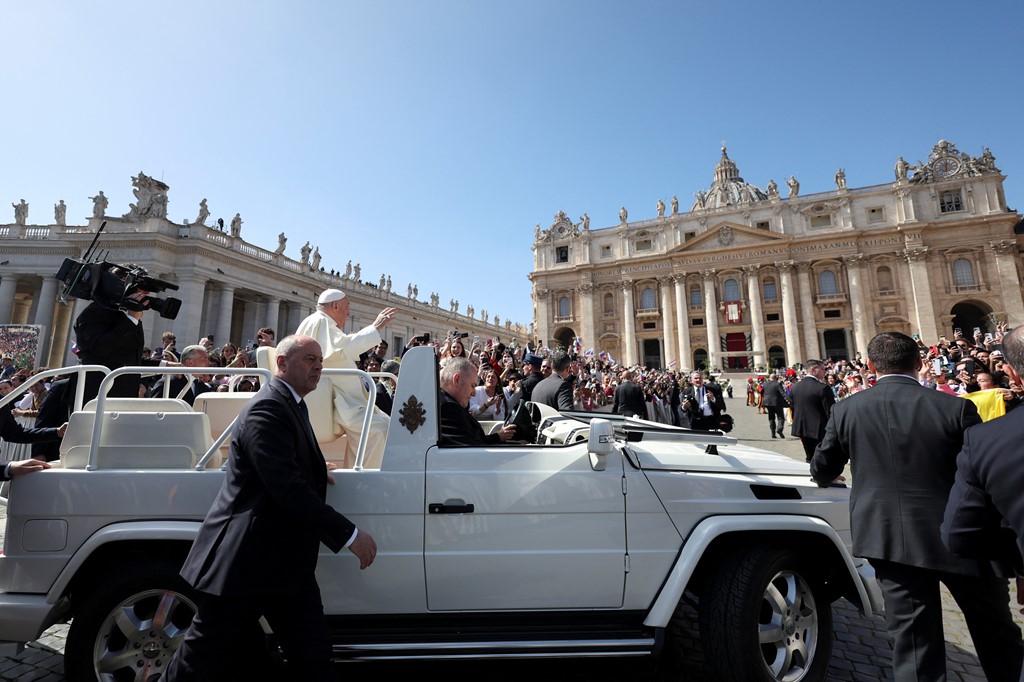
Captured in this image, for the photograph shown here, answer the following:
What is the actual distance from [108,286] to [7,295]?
36.7 metres

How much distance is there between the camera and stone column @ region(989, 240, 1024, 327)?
140 ft

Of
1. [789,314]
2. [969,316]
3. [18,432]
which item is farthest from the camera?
[789,314]

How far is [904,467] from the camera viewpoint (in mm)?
2494

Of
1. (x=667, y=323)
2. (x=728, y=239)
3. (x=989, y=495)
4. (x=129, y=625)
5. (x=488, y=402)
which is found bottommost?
(x=129, y=625)

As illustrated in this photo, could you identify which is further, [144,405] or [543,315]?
[543,315]

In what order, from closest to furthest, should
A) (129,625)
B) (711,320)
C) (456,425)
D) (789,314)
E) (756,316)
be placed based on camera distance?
(129,625) → (456,425) → (789,314) → (756,316) → (711,320)

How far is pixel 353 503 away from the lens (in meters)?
2.59

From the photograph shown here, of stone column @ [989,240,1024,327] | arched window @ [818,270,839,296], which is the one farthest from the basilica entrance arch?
arched window @ [818,270,839,296]

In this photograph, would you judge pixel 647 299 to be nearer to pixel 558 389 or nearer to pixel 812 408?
pixel 812 408

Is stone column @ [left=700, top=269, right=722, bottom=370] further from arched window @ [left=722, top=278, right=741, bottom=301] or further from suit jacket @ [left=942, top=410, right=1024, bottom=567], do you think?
suit jacket @ [left=942, top=410, right=1024, bottom=567]

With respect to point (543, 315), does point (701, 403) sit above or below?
below

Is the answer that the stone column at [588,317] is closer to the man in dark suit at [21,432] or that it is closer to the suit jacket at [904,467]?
the suit jacket at [904,467]

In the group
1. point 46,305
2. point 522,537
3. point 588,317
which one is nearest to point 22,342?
point 46,305

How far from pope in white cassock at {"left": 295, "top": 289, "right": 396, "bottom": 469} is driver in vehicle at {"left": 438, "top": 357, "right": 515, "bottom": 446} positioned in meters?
0.56
